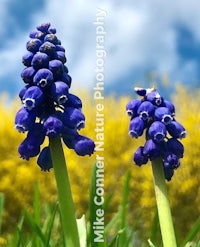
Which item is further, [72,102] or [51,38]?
[51,38]

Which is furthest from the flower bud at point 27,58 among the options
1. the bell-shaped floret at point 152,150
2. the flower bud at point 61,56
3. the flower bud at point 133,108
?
the bell-shaped floret at point 152,150

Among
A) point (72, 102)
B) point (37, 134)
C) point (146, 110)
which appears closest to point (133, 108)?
point (146, 110)

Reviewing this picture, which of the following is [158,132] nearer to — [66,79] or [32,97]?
[66,79]

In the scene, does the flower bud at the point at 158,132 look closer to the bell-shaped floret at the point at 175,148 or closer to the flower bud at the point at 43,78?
the bell-shaped floret at the point at 175,148

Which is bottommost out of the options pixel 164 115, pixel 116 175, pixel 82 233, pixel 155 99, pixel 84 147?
pixel 82 233

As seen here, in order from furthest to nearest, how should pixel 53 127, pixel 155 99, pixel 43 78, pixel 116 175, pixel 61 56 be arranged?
pixel 116 175 < pixel 155 99 < pixel 61 56 < pixel 43 78 < pixel 53 127

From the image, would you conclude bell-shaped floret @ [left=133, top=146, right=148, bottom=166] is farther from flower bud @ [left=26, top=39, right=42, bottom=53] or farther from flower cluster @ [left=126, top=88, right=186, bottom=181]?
flower bud @ [left=26, top=39, right=42, bottom=53]

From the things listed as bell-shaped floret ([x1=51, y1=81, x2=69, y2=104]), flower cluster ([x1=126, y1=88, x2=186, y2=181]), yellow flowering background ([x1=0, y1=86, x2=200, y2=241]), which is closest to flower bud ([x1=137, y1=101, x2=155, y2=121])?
flower cluster ([x1=126, y1=88, x2=186, y2=181])
